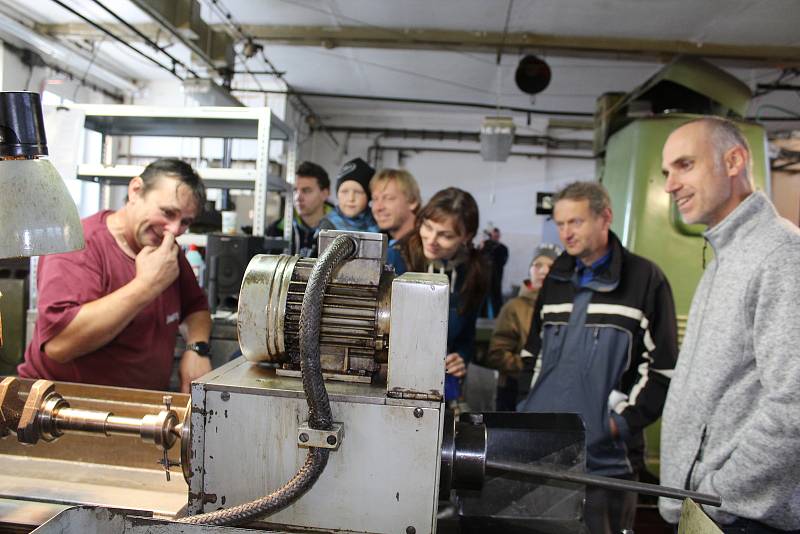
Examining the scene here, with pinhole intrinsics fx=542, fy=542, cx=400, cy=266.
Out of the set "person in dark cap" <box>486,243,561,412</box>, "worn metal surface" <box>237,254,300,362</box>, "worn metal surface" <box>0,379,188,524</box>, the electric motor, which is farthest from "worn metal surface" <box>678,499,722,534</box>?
"person in dark cap" <box>486,243,561,412</box>

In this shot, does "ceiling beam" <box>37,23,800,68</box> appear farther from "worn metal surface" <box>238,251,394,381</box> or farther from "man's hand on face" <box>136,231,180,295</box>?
"worn metal surface" <box>238,251,394,381</box>

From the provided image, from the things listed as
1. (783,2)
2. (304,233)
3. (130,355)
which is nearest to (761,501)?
(130,355)

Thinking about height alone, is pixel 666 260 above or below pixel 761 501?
above

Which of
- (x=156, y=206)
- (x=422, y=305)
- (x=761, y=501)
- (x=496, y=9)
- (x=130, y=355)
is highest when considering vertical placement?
(x=496, y=9)

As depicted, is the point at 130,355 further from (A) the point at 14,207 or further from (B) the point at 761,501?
(B) the point at 761,501

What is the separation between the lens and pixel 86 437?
3.04 ft

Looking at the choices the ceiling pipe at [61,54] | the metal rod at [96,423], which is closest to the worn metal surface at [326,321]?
the metal rod at [96,423]

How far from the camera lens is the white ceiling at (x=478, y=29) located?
329 cm

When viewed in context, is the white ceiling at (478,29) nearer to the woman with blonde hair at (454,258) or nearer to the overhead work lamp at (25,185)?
the woman with blonde hair at (454,258)

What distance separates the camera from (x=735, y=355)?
1.03 meters

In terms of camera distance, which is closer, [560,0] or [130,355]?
[130,355]

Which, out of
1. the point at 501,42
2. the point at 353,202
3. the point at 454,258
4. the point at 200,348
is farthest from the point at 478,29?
the point at 200,348

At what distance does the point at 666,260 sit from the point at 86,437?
2338 mm

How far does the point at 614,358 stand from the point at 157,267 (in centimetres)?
115
